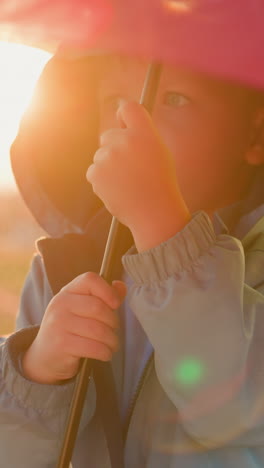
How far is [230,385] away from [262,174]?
2.12 feet

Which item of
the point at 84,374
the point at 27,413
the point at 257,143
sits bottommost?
the point at 27,413

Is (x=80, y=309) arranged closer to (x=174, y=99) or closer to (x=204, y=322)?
(x=204, y=322)

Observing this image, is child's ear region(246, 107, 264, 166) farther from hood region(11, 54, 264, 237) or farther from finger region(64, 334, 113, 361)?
finger region(64, 334, 113, 361)

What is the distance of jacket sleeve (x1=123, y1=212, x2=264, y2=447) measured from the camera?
1.05 meters

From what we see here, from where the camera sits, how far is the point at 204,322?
104cm

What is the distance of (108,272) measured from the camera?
1152 millimetres

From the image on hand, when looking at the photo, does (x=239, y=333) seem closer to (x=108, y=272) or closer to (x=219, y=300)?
(x=219, y=300)

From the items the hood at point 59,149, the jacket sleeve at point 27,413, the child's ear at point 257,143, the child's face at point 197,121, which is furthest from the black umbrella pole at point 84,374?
the hood at point 59,149

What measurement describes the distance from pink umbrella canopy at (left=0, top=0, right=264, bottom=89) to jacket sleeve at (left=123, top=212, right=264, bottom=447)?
1.02 feet

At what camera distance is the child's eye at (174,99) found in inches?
56.9

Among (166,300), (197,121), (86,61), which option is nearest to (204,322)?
(166,300)

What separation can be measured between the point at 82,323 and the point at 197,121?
1.79ft

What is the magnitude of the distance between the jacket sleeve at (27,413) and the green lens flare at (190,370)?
287 millimetres

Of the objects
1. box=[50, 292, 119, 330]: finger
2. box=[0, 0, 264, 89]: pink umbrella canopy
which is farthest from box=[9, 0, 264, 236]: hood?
box=[50, 292, 119, 330]: finger
